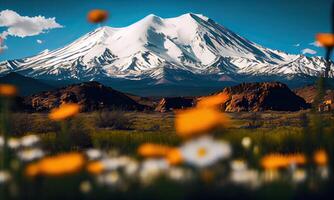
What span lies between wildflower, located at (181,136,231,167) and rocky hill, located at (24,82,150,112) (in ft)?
211

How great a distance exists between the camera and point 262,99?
79.1m

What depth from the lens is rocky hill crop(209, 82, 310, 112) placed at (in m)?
78.2

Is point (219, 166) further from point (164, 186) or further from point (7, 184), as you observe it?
point (7, 184)

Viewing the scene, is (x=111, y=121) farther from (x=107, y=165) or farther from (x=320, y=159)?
(x=107, y=165)

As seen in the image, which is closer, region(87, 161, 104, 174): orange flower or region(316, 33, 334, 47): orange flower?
region(87, 161, 104, 174): orange flower

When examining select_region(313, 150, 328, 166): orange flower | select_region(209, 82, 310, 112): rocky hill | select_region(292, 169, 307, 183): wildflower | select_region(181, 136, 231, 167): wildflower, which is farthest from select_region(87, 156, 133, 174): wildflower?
select_region(209, 82, 310, 112): rocky hill

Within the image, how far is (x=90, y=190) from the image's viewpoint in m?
2.61

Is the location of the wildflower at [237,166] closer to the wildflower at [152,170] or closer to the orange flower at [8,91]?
the wildflower at [152,170]

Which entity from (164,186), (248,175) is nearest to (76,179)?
(164,186)

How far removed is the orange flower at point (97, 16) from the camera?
3241 millimetres

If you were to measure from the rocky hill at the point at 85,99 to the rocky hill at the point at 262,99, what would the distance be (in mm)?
13660

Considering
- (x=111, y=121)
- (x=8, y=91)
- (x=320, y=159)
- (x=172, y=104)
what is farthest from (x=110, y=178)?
(x=172, y=104)

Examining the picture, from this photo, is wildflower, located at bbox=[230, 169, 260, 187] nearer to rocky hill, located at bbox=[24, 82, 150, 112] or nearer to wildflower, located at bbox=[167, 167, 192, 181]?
wildflower, located at bbox=[167, 167, 192, 181]

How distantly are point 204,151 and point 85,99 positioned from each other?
6799cm
